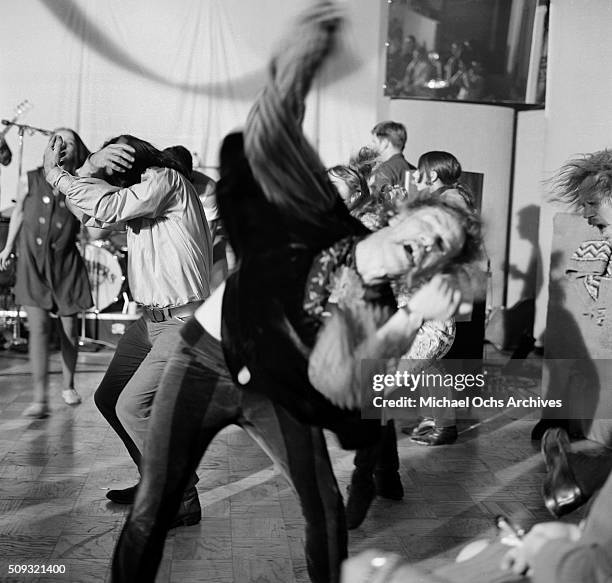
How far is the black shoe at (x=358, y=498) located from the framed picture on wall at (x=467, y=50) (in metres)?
1.19

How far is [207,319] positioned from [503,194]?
15.1 ft

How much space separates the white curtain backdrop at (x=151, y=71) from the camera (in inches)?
99.3

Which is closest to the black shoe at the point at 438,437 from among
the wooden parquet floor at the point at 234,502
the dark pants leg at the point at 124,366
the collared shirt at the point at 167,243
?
the wooden parquet floor at the point at 234,502

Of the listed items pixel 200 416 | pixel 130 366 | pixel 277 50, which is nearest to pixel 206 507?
pixel 130 366

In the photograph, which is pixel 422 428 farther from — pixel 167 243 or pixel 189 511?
pixel 167 243

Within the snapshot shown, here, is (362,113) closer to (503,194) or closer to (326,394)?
(326,394)

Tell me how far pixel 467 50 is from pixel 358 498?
8.90 feet

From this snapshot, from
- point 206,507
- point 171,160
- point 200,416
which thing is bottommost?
point 206,507

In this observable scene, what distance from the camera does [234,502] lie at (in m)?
3.22

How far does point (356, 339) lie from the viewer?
1.75 metres

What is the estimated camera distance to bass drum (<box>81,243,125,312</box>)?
6250mm

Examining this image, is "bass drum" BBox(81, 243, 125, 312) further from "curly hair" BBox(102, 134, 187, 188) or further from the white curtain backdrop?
"curly hair" BBox(102, 134, 187, 188)

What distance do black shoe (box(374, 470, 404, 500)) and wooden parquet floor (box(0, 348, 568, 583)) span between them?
1.5 inches

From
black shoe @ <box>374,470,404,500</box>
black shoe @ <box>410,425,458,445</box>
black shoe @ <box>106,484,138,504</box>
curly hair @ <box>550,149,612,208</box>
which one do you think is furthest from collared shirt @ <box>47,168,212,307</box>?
black shoe @ <box>410,425,458,445</box>
